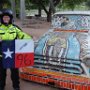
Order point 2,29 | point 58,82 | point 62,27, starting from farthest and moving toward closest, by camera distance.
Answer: point 62,27
point 58,82
point 2,29

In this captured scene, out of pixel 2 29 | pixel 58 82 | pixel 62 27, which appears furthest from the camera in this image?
pixel 62 27

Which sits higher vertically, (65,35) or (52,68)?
(65,35)

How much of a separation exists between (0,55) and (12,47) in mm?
286

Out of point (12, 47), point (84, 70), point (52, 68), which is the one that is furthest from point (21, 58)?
point (84, 70)

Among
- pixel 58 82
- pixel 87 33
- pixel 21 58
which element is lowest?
pixel 58 82

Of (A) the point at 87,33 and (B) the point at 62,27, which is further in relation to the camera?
(B) the point at 62,27

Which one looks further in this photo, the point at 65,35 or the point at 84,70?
the point at 65,35

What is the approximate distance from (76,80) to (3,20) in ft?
6.19

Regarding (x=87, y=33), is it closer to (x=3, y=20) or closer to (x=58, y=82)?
(x=58, y=82)

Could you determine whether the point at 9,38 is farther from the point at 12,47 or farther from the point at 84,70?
the point at 84,70

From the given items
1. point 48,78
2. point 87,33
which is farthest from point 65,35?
point 48,78

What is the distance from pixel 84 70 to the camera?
276 inches

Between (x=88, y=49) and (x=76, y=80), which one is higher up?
(x=88, y=49)

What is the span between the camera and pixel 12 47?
7012 mm
